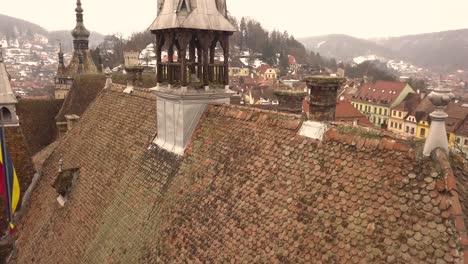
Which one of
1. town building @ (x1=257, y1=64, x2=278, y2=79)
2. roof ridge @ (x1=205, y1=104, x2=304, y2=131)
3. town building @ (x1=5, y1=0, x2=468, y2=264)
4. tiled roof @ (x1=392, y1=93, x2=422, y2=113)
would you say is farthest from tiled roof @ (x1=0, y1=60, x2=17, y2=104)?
town building @ (x1=257, y1=64, x2=278, y2=79)

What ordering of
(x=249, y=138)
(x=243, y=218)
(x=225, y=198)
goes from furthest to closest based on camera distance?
(x=249, y=138), (x=225, y=198), (x=243, y=218)

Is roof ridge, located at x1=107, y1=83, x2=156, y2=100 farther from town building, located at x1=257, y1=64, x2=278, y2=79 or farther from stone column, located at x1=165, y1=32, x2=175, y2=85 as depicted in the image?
town building, located at x1=257, y1=64, x2=278, y2=79

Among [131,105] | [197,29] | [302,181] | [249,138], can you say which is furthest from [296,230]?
[131,105]

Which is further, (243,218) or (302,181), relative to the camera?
(243,218)

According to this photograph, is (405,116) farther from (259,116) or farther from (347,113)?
(259,116)

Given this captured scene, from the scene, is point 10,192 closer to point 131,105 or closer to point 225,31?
point 131,105

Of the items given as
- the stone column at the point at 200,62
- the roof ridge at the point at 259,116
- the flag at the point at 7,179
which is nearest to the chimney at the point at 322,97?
the roof ridge at the point at 259,116

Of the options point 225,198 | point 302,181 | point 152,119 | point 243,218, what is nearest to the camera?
point 302,181

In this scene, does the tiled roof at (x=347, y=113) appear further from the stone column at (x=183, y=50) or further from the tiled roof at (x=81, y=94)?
the stone column at (x=183, y=50)
